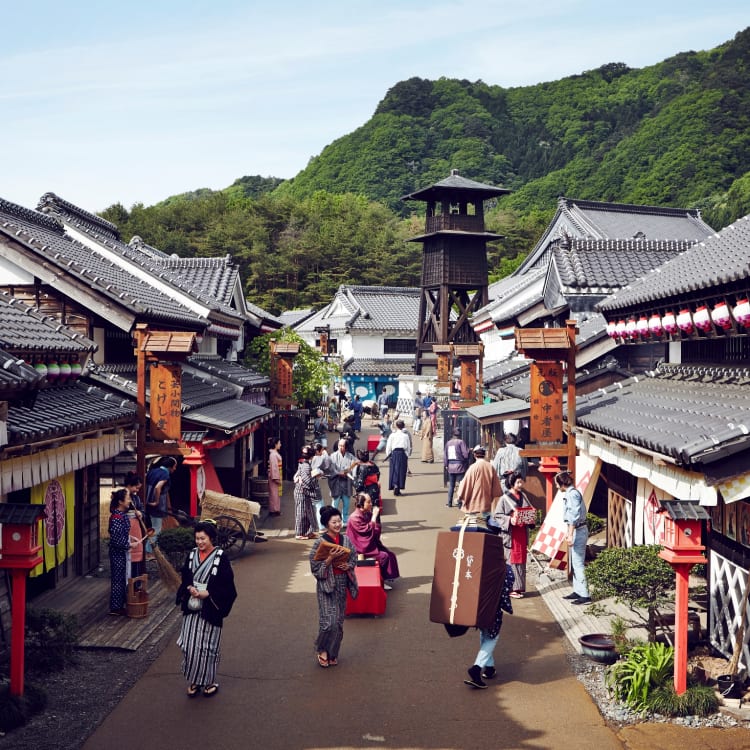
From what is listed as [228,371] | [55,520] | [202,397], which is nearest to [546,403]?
[55,520]

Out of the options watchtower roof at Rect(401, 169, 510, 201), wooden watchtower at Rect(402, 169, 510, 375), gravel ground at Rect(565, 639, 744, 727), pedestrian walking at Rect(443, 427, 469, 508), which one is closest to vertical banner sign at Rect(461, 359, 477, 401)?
pedestrian walking at Rect(443, 427, 469, 508)

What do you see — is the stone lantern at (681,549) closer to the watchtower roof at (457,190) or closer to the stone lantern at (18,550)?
the stone lantern at (18,550)

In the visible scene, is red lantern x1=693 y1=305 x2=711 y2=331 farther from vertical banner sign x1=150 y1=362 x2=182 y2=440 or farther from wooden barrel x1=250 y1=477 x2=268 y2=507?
wooden barrel x1=250 y1=477 x2=268 y2=507

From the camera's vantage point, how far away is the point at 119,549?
36.9ft

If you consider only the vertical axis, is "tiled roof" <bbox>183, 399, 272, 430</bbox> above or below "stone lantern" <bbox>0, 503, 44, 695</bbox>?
above

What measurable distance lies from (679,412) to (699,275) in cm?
221

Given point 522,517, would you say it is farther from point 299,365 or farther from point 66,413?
point 299,365

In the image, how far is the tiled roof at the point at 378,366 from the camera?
53312 millimetres

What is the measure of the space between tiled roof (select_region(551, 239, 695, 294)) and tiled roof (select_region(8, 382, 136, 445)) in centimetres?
1161

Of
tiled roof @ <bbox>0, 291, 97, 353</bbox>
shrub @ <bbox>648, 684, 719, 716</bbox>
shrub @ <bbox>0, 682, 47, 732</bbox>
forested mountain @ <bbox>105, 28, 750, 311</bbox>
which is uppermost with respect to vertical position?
forested mountain @ <bbox>105, 28, 750, 311</bbox>

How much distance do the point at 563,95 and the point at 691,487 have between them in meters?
121

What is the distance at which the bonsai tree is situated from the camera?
8.84m

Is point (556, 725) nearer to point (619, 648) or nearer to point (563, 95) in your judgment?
point (619, 648)

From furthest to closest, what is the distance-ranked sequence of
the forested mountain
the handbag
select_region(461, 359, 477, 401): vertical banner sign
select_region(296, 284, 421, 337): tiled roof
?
the forested mountain < select_region(296, 284, 421, 337): tiled roof < select_region(461, 359, 477, 401): vertical banner sign < the handbag
